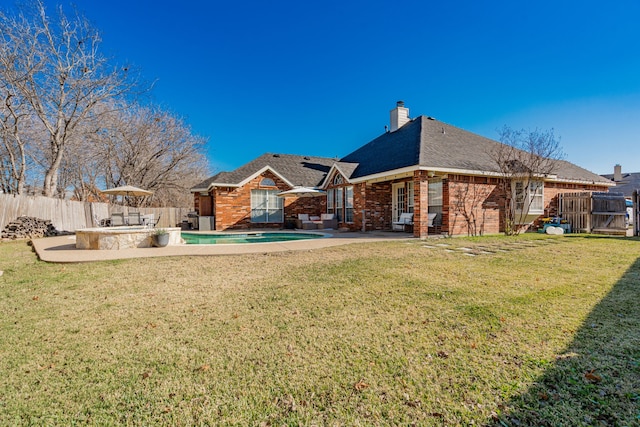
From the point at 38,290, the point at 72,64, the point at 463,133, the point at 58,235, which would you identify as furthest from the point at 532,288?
the point at 72,64

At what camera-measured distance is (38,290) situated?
5055 mm

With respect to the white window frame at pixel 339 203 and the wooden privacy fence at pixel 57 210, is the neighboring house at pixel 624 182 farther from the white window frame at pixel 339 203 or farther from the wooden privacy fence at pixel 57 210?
the wooden privacy fence at pixel 57 210

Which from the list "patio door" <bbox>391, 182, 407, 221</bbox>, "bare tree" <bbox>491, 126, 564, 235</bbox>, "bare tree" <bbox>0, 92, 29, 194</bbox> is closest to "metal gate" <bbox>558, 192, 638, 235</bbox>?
"bare tree" <bbox>491, 126, 564, 235</bbox>

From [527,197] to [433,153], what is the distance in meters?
5.53

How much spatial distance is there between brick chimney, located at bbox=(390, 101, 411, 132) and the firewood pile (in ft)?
64.5

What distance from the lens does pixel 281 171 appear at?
816 inches

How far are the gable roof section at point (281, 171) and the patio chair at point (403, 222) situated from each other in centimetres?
806

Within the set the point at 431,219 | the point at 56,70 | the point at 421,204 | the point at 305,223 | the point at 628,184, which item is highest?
the point at 56,70

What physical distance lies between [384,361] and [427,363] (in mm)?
390

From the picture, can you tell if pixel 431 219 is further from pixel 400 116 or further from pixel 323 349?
pixel 323 349

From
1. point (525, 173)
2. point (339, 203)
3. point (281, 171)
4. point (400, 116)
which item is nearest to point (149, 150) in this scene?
point (281, 171)

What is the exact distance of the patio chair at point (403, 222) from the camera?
14.0 meters

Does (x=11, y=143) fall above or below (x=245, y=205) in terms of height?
above

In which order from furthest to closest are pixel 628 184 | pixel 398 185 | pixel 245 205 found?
pixel 628 184 → pixel 245 205 → pixel 398 185
